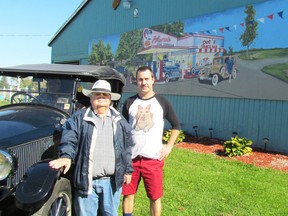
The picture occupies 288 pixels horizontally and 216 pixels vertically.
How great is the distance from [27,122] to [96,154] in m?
1.24

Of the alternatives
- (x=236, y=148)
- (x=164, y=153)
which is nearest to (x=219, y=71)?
(x=236, y=148)

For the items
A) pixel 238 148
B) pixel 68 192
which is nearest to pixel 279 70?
pixel 238 148

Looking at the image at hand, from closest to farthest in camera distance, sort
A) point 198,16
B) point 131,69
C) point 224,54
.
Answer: point 224,54
point 198,16
point 131,69

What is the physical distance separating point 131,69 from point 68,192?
1232cm

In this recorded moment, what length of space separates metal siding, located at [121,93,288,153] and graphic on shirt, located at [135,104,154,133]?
669 cm

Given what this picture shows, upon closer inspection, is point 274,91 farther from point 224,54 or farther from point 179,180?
point 179,180

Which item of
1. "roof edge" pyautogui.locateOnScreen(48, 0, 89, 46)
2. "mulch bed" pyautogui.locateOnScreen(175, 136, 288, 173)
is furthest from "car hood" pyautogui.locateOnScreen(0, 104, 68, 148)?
"roof edge" pyautogui.locateOnScreen(48, 0, 89, 46)

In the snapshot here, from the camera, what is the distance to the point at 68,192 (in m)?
3.41

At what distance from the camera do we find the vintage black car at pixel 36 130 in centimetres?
303

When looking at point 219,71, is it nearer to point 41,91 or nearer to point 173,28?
point 173,28

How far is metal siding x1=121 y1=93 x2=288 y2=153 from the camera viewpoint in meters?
9.55

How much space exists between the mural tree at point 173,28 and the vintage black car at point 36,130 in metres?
7.74

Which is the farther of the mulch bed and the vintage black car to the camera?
the mulch bed

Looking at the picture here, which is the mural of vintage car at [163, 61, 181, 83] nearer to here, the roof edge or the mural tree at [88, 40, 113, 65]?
the mural tree at [88, 40, 113, 65]
